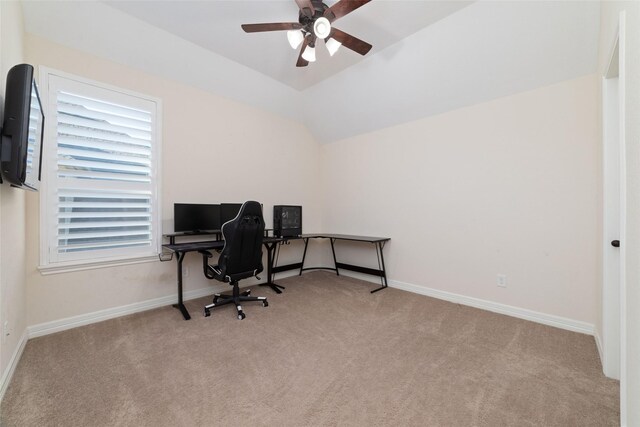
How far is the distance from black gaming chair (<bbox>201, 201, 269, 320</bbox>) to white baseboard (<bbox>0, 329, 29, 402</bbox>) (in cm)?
134

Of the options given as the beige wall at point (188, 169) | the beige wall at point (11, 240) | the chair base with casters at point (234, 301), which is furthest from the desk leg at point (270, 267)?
the beige wall at point (11, 240)

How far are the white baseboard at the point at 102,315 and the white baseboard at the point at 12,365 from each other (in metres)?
0.11

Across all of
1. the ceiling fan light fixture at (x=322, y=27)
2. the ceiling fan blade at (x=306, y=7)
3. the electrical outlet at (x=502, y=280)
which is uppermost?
the ceiling fan blade at (x=306, y=7)

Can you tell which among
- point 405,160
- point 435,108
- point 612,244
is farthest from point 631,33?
point 405,160

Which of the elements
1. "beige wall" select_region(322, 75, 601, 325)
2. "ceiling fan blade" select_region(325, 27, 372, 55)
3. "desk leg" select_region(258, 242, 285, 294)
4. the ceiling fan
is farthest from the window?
"beige wall" select_region(322, 75, 601, 325)

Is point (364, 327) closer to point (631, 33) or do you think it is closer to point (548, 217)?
point (548, 217)

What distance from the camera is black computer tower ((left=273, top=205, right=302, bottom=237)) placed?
401 centimetres

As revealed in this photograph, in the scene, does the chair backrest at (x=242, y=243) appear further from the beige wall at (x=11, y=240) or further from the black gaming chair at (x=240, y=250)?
the beige wall at (x=11, y=240)

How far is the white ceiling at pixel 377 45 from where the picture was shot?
2287mm

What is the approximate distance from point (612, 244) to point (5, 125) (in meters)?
3.82

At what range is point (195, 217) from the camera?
3209 mm

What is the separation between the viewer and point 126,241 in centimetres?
287

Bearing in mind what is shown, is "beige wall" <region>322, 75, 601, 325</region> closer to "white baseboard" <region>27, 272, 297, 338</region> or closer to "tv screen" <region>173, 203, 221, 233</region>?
"tv screen" <region>173, 203, 221, 233</region>

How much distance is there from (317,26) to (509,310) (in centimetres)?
337
